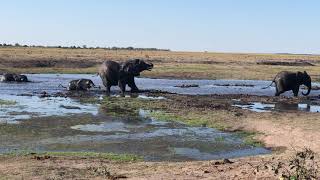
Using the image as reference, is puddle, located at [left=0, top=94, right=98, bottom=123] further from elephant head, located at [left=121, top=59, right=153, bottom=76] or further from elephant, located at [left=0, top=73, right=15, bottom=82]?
elephant, located at [left=0, top=73, right=15, bottom=82]

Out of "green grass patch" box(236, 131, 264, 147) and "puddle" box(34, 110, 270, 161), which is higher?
"green grass patch" box(236, 131, 264, 147)

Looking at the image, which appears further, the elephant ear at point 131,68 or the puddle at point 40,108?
the elephant ear at point 131,68

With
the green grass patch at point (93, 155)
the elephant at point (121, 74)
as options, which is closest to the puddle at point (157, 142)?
the green grass patch at point (93, 155)

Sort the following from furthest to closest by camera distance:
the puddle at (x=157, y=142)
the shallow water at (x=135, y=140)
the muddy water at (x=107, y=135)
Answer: the muddy water at (x=107, y=135) < the shallow water at (x=135, y=140) < the puddle at (x=157, y=142)

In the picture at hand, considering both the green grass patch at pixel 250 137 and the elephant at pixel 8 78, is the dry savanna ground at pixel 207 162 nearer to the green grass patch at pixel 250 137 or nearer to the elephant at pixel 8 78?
the green grass patch at pixel 250 137

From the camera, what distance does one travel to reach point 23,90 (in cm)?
3262

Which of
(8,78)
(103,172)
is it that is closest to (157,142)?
(103,172)

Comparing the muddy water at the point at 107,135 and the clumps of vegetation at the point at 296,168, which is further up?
the clumps of vegetation at the point at 296,168

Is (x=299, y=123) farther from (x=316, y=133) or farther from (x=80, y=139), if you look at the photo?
(x=80, y=139)

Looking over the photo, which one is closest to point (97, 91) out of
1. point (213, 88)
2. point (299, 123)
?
point (213, 88)

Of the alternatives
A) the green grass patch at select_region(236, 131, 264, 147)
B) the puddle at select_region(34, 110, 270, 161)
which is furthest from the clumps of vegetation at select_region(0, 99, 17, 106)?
the green grass patch at select_region(236, 131, 264, 147)

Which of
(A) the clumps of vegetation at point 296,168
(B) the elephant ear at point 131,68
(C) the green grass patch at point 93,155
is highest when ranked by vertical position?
(B) the elephant ear at point 131,68

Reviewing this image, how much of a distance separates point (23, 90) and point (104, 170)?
2216cm

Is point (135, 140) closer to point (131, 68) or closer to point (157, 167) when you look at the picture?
point (157, 167)
